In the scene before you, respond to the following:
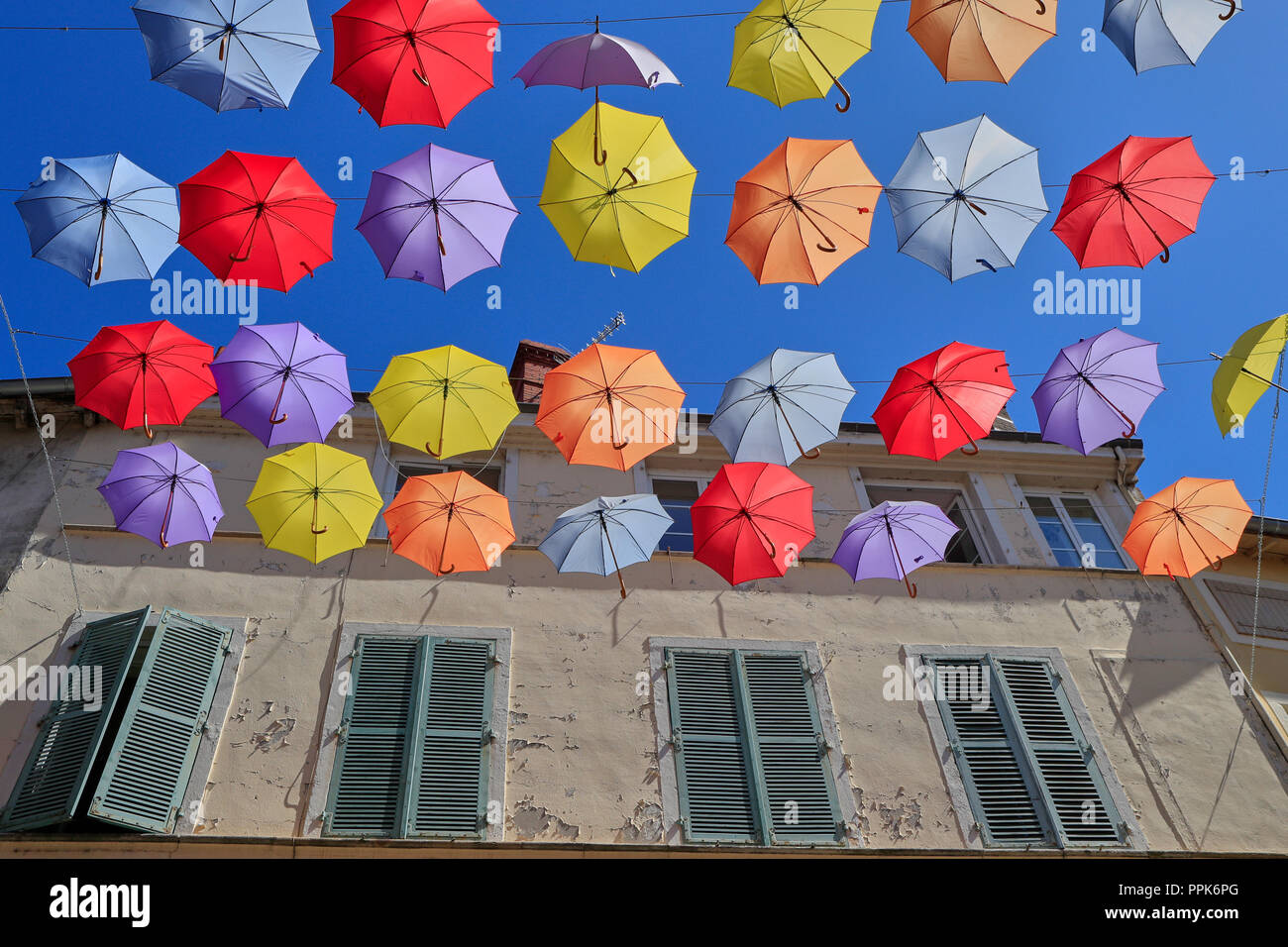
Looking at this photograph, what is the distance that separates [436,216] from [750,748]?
4.69 meters

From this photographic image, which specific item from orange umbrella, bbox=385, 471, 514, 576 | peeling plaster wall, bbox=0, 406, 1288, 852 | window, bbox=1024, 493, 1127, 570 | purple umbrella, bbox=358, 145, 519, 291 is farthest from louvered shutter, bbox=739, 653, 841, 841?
purple umbrella, bbox=358, 145, 519, 291

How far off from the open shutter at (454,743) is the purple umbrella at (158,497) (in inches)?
88.4

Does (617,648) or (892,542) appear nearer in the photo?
(617,648)

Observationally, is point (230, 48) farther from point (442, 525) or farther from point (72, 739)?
point (72, 739)

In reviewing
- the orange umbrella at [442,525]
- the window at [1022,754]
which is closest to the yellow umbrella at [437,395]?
the orange umbrella at [442,525]

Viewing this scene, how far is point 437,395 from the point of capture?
8.59 metres

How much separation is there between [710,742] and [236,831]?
3505 millimetres

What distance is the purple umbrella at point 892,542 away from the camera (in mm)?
9047

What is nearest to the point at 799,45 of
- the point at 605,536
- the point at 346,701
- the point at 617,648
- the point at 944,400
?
the point at 944,400

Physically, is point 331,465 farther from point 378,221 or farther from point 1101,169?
point 1101,169

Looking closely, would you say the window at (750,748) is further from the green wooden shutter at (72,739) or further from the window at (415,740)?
the green wooden shutter at (72,739)

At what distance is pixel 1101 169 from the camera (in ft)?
25.2

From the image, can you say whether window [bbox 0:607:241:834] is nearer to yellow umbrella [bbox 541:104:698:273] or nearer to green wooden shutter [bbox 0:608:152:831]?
green wooden shutter [bbox 0:608:152:831]
